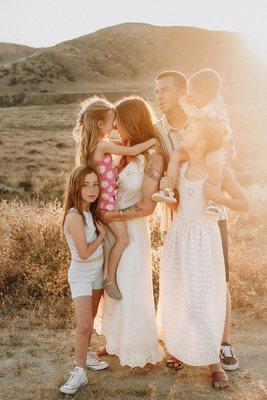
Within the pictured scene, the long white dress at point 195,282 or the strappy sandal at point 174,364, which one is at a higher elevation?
the long white dress at point 195,282

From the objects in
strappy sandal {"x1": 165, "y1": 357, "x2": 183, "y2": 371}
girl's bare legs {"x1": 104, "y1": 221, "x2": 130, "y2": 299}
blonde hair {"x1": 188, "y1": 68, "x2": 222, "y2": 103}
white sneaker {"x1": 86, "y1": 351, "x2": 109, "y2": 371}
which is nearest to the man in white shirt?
strappy sandal {"x1": 165, "y1": 357, "x2": 183, "y2": 371}

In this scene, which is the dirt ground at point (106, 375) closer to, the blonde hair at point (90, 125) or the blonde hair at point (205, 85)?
the blonde hair at point (90, 125)

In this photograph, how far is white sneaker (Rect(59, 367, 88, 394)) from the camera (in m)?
4.12

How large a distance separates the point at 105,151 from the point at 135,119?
13.0 inches

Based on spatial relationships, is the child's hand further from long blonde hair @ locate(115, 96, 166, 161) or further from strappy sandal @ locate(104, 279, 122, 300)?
long blonde hair @ locate(115, 96, 166, 161)

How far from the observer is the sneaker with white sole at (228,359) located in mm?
4520

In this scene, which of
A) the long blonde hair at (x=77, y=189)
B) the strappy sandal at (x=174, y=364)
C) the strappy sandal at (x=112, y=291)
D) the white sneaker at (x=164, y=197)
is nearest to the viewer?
the white sneaker at (x=164, y=197)

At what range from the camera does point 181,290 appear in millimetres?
4242

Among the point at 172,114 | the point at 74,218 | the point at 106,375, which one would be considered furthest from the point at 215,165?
the point at 106,375

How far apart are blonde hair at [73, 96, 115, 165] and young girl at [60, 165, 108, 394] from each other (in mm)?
124

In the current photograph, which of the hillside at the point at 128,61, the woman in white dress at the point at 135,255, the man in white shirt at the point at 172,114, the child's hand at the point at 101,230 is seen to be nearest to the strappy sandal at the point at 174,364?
the man in white shirt at the point at 172,114

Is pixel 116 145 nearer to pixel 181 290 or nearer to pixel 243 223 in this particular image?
pixel 181 290

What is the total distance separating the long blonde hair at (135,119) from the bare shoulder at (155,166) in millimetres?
59

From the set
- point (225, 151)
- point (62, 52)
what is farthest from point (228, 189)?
point (62, 52)
